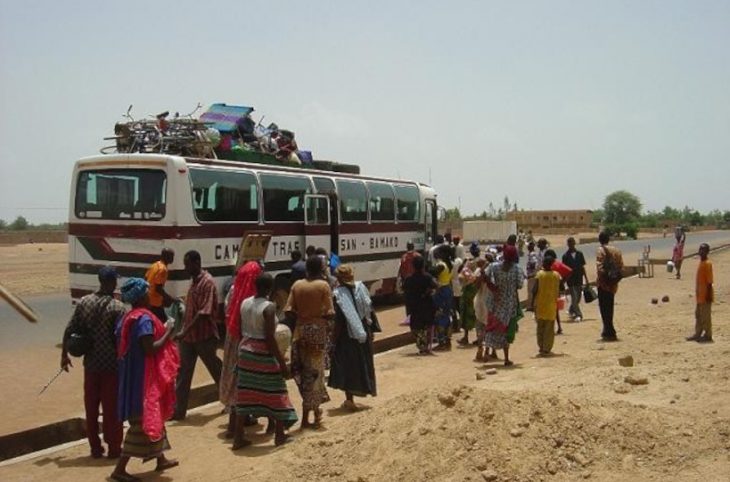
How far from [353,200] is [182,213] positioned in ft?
17.7

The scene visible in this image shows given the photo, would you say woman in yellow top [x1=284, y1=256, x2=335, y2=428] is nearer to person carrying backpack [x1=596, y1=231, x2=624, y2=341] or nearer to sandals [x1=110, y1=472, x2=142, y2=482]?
sandals [x1=110, y1=472, x2=142, y2=482]

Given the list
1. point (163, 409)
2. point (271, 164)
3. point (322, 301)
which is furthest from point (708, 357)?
point (271, 164)

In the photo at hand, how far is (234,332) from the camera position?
620 cm

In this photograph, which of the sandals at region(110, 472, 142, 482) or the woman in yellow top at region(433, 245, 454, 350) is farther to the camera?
the woman in yellow top at region(433, 245, 454, 350)

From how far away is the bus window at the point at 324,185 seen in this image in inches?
548

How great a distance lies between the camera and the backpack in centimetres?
1063

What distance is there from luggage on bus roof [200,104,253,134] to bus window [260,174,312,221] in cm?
152

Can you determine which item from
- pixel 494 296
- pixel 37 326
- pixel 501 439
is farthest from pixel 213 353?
pixel 37 326

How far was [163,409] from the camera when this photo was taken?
5.21m

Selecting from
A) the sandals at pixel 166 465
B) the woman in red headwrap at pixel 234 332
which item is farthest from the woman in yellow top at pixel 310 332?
the sandals at pixel 166 465

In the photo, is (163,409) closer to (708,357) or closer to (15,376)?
(15,376)

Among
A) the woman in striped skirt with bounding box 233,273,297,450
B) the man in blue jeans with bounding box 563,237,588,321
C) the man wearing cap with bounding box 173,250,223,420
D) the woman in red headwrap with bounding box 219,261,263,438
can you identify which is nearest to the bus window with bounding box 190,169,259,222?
the man wearing cap with bounding box 173,250,223,420

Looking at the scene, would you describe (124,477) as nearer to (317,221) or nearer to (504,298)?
(504,298)

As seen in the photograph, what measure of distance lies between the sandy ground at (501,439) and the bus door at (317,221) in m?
6.09
